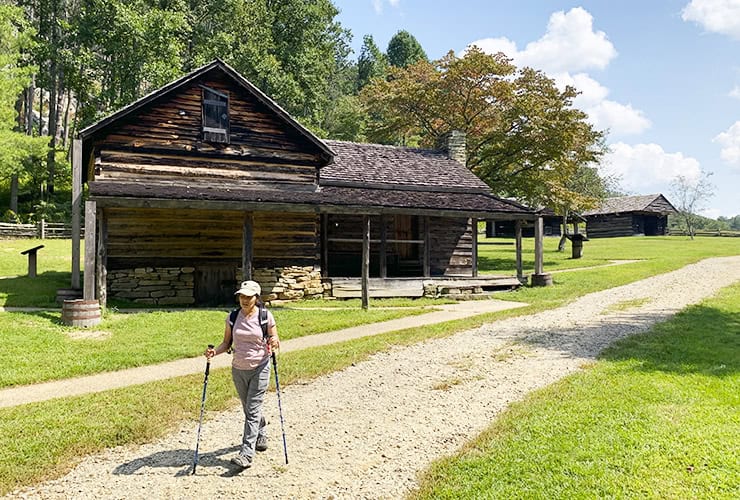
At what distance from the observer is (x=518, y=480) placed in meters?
4.66

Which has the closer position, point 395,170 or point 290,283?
point 290,283

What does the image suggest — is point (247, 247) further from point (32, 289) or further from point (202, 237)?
point (32, 289)

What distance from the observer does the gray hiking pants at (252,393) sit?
520 cm

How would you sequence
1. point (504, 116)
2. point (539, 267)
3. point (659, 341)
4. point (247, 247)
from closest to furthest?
1. point (659, 341)
2. point (247, 247)
3. point (539, 267)
4. point (504, 116)

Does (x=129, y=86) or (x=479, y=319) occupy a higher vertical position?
(x=129, y=86)

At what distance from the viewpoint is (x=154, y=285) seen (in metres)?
16.4

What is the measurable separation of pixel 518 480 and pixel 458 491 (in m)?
0.60

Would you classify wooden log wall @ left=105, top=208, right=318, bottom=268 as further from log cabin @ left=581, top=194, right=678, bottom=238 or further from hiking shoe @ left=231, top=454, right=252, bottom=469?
log cabin @ left=581, top=194, right=678, bottom=238

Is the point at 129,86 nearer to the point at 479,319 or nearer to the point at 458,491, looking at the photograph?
the point at 479,319

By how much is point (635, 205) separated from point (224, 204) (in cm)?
5186

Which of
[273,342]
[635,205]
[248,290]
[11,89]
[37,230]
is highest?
[11,89]

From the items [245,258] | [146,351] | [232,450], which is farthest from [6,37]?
[232,450]

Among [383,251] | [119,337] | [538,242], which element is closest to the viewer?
[119,337]

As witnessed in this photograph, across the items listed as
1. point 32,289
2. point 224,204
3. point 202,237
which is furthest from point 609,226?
point 32,289
